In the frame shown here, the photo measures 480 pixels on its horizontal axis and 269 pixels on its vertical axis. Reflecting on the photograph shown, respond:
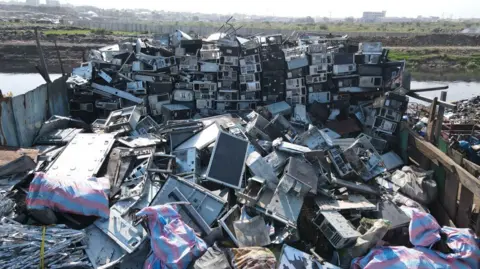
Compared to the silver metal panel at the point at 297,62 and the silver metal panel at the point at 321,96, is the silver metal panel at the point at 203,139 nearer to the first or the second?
the silver metal panel at the point at 297,62

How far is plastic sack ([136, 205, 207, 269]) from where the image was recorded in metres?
5.55

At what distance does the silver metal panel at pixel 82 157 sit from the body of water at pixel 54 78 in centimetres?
1471

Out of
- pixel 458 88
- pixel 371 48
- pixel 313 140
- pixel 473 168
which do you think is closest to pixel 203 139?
pixel 313 140

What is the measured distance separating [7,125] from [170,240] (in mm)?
4979

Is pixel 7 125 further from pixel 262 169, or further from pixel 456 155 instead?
pixel 456 155

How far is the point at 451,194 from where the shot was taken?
25.1 ft

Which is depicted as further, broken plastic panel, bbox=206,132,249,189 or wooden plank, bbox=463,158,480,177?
wooden plank, bbox=463,158,480,177

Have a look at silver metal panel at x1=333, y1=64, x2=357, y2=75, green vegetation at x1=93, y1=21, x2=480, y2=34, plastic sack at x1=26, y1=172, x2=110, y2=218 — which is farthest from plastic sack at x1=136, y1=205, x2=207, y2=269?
green vegetation at x1=93, y1=21, x2=480, y2=34

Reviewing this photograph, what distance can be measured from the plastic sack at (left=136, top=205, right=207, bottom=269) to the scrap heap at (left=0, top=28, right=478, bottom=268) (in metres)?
0.02

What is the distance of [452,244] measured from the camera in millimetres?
6211

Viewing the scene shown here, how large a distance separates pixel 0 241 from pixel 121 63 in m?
7.17

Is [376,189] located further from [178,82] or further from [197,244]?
[178,82]

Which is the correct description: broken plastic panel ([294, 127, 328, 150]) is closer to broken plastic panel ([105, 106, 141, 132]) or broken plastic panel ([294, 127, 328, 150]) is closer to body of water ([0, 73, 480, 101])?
broken plastic panel ([105, 106, 141, 132])

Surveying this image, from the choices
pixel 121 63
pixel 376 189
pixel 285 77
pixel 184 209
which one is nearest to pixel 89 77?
pixel 121 63
